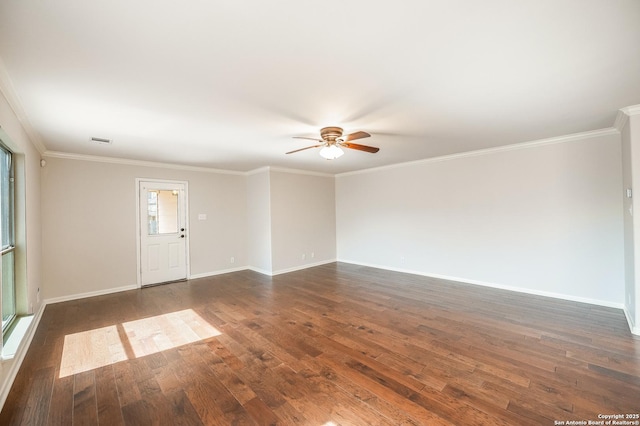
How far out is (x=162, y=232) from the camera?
5461 mm

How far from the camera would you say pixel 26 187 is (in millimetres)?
3209

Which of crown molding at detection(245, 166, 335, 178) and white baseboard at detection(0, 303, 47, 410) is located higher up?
crown molding at detection(245, 166, 335, 178)

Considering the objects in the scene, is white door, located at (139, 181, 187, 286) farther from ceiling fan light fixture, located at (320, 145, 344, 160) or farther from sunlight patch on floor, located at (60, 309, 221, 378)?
ceiling fan light fixture, located at (320, 145, 344, 160)

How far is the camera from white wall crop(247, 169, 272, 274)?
599 cm

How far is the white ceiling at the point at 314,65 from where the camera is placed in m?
1.43

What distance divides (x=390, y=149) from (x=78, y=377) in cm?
471

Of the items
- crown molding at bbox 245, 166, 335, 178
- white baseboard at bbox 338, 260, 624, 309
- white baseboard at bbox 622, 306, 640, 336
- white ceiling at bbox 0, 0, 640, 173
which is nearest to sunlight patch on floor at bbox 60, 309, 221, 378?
white ceiling at bbox 0, 0, 640, 173

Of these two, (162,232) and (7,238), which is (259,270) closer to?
(162,232)

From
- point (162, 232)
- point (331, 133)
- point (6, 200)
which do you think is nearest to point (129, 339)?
point (6, 200)

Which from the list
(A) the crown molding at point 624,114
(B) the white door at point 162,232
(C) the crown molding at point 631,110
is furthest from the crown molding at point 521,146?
(B) the white door at point 162,232

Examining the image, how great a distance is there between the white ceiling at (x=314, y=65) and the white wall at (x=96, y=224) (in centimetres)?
128

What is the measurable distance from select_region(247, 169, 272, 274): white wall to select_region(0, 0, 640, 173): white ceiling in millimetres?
2630

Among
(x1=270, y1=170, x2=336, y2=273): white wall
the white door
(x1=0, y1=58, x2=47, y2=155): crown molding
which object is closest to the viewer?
(x1=0, y1=58, x2=47, y2=155): crown molding

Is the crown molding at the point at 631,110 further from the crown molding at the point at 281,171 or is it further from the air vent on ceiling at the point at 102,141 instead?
the air vent on ceiling at the point at 102,141
